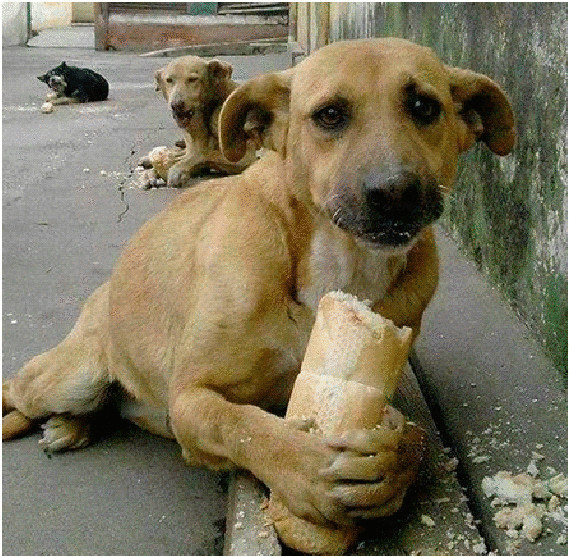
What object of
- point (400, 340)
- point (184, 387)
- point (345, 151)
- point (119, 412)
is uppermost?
point (345, 151)

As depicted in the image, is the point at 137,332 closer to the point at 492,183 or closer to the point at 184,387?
the point at 184,387

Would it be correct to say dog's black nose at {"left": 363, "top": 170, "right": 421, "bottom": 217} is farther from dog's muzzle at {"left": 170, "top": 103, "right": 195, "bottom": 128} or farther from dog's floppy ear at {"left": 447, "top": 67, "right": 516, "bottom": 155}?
dog's muzzle at {"left": 170, "top": 103, "right": 195, "bottom": 128}

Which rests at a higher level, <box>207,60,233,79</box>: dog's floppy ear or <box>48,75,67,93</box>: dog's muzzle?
<box>207,60,233,79</box>: dog's floppy ear

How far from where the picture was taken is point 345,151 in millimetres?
2496

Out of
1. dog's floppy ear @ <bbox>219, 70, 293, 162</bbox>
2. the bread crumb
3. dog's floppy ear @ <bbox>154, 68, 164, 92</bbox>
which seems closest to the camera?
the bread crumb

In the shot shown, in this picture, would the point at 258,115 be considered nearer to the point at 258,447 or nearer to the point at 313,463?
the point at 258,447

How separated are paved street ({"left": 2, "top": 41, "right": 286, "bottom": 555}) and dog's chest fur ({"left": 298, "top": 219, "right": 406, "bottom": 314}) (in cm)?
74

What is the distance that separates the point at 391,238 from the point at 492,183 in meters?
1.61

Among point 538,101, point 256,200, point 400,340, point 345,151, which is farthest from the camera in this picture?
A: point 538,101

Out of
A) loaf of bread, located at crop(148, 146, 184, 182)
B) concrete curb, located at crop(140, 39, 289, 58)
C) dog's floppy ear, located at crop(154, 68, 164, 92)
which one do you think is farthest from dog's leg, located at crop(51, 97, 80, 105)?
concrete curb, located at crop(140, 39, 289, 58)

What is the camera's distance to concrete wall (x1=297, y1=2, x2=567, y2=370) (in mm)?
3094

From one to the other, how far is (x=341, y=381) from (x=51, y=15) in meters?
27.5

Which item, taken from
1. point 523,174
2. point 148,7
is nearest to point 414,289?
point 523,174

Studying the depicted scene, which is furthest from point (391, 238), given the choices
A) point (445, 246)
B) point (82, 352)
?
point (445, 246)
